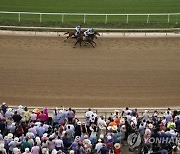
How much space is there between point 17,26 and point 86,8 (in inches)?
203

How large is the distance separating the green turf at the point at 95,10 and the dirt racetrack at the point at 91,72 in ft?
6.51

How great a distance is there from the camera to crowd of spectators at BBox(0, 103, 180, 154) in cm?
1211

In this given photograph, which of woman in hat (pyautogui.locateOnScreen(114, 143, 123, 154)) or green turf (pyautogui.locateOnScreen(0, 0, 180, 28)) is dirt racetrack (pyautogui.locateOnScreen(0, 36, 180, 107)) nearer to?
green turf (pyautogui.locateOnScreen(0, 0, 180, 28))

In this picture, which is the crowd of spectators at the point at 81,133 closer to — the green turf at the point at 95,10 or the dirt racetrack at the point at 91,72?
the dirt racetrack at the point at 91,72

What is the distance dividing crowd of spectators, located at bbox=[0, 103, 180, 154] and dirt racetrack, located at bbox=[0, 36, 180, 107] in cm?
301

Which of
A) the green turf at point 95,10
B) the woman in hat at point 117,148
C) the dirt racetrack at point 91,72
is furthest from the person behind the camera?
the green turf at point 95,10

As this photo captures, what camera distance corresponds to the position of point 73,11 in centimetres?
2667

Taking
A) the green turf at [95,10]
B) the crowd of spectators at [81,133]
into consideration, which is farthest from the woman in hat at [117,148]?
the green turf at [95,10]

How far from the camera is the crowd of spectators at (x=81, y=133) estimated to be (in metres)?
12.1

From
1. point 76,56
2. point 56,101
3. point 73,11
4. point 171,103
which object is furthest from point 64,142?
point 73,11

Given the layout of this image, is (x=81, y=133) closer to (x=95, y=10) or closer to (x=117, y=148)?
(x=117, y=148)

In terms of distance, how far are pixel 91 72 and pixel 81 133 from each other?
6418 millimetres

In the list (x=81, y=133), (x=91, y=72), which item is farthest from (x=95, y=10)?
(x=81, y=133)

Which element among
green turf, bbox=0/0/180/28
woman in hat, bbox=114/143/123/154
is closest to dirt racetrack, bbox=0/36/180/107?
green turf, bbox=0/0/180/28
